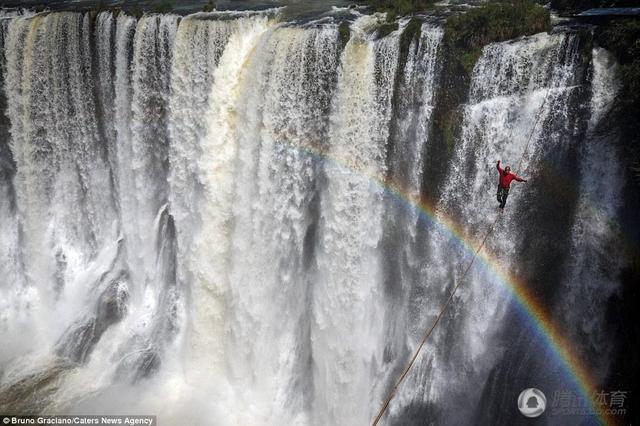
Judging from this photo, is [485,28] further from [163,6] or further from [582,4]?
[163,6]

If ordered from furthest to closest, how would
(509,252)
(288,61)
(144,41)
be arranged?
1. (144,41)
2. (288,61)
3. (509,252)

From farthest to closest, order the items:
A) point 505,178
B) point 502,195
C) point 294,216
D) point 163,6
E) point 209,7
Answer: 1. point 163,6
2. point 209,7
3. point 294,216
4. point 502,195
5. point 505,178

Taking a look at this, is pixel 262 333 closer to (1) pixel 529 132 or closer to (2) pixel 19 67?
(1) pixel 529 132

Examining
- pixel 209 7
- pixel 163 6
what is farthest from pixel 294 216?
pixel 163 6

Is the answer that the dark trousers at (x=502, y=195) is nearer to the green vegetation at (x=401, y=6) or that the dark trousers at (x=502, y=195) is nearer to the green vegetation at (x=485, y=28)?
the green vegetation at (x=485, y=28)

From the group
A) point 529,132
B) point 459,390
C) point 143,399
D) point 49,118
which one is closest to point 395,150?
point 529,132

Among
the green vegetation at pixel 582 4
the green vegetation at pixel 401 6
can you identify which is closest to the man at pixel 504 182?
the green vegetation at pixel 582 4

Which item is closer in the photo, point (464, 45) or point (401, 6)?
point (464, 45)

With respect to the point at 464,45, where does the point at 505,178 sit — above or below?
below

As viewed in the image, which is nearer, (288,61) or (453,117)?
(453,117)
